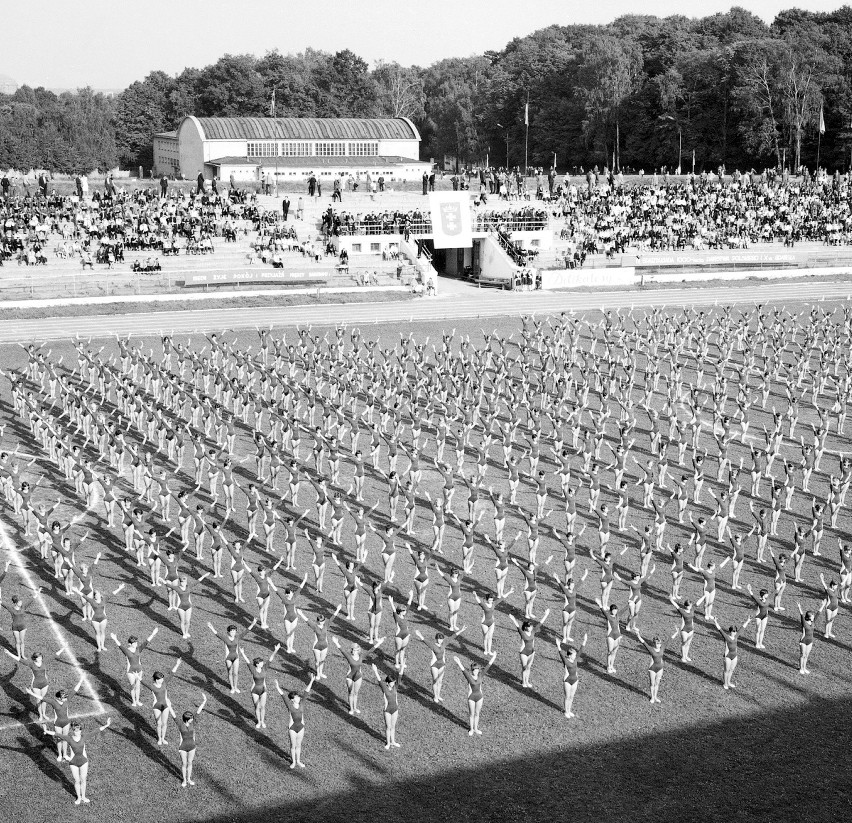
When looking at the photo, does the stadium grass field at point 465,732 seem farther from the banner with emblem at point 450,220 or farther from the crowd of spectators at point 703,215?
the crowd of spectators at point 703,215

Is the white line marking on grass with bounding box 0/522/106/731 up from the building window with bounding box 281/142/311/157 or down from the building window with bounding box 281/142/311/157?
down

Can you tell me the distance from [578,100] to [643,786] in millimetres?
102137

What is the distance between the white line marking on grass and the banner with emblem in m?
36.6

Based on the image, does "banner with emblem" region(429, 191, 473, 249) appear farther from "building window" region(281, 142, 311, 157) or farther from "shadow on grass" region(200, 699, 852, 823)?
"shadow on grass" region(200, 699, 852, 823)

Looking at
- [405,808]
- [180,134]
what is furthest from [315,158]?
[405,808]

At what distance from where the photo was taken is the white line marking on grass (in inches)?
744

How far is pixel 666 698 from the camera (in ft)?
62.6

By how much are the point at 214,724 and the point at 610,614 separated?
264 inches

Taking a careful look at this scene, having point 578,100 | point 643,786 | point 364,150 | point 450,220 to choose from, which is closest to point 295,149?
point 364,150

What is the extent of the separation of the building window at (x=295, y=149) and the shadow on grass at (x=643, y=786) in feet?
228

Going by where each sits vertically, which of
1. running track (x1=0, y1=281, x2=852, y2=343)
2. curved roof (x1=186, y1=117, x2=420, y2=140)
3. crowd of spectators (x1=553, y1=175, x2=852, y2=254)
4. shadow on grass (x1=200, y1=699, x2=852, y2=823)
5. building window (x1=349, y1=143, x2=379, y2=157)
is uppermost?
curved roof (x1=186, y1=117, x2=420, y2=140)

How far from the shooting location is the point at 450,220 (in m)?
59.9

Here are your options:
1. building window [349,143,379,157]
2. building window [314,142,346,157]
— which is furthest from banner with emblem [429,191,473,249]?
building window [349,143,379,157]

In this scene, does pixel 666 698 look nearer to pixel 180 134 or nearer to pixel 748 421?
pixel 748 421
